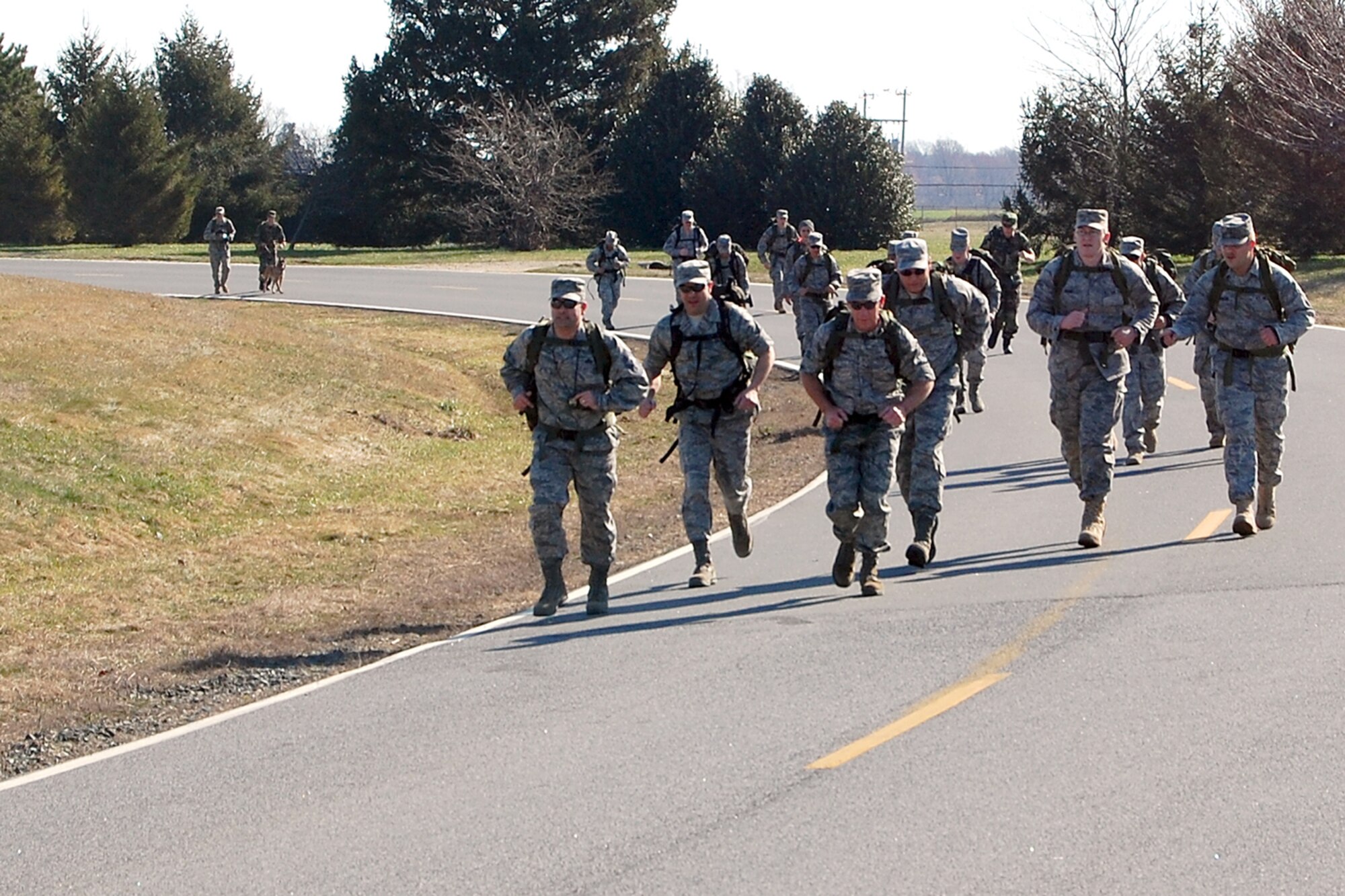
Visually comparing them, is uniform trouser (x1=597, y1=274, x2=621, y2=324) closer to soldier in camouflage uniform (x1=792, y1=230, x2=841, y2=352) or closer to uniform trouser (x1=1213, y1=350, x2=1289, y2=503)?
soldier in camouflage uniform (x1=792, y1=230, x2=841, y2=352)

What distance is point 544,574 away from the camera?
10.6m

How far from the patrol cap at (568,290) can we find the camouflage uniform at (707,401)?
67 cm

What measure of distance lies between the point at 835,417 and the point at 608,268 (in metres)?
19.3

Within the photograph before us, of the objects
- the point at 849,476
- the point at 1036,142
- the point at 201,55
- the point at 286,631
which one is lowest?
the point at 286,631

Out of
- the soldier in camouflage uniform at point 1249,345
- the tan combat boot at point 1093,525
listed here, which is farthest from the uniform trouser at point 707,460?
the soldier in camouflage uniform at point 1249,345

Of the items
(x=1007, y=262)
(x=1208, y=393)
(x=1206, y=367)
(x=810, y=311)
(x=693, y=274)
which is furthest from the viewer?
(x=1007, y=262)

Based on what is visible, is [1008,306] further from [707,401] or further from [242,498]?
[707,401]

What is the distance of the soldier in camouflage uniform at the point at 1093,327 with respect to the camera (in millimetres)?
11562

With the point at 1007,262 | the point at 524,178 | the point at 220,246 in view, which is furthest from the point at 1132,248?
the point at 524,178

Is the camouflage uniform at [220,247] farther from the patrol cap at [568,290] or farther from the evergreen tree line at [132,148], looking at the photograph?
the evergreen tree line at [132,148]

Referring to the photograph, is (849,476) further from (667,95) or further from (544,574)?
(667,95)

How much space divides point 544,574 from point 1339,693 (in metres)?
4.58

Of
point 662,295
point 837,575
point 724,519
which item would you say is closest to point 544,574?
point 837,575

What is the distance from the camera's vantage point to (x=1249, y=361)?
1168 cm
